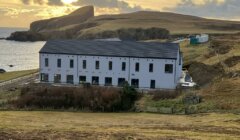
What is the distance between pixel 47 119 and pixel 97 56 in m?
24.6

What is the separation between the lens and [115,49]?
185 ft

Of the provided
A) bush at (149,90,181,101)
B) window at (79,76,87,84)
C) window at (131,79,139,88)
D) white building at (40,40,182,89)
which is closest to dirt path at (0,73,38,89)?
white building at (40,40,182,89)

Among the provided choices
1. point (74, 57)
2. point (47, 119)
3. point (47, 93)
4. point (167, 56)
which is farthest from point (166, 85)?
point (47, 119)

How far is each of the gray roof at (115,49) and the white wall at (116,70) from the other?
0.56 m

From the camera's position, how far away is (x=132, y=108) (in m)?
39.5

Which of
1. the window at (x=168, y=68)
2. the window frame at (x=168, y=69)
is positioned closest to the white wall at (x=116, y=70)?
the window frame at (x=168, y=69)

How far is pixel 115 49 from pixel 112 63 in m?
2.16

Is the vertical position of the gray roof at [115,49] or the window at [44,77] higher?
the gray roof at [115,49]

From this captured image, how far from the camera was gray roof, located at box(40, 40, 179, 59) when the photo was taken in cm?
5422

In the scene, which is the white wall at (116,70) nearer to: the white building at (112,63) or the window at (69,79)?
the white building at (112,63)

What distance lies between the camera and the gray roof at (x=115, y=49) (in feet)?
178

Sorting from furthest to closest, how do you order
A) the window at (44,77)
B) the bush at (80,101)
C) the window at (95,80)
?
1. the window at (44,77)
2. the window at (95,80)
3. the bush at (80,101)

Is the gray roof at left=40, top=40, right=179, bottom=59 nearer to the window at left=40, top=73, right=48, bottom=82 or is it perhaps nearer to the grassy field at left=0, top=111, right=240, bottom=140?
the window at left=40, top=73, right=48, bottom=82

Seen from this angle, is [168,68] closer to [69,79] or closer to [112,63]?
[112,63]
